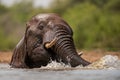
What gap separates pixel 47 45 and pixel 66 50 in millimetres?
404

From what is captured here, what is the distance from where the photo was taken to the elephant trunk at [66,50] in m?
13.1

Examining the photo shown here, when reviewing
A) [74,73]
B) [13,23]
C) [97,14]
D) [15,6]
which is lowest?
[74,73]

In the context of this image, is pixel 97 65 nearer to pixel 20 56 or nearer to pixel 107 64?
pixel 107 64

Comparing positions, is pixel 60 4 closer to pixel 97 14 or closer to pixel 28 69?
pixel 97 14

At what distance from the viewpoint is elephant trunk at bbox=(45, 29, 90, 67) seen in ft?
42.9

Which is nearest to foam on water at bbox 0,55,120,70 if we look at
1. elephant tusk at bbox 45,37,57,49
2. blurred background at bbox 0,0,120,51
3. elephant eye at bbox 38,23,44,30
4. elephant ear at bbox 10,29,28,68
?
elephant tusk at bbox 45,37,57,49

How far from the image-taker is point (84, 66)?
42.9ft

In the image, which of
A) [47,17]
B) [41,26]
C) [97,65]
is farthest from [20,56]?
[97,65]

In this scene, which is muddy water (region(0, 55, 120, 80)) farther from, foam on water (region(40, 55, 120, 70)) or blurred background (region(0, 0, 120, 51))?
blurred background (region(0, 0, 120, 51))

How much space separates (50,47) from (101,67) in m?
1.14

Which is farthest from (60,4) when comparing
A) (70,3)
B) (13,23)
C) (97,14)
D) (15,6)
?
(97,14)

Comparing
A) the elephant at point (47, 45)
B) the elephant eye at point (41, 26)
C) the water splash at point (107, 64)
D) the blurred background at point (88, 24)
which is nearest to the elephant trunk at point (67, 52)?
the elephant at point (47, 45)

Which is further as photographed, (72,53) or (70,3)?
(70,3)

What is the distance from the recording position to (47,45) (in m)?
13.2
